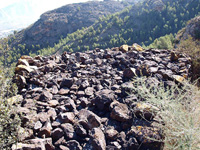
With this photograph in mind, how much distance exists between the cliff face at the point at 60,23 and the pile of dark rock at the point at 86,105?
91297mm

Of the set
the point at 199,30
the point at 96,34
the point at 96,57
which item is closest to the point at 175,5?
the point at 96,34

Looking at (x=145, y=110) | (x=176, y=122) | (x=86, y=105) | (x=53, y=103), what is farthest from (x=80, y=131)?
(x=176, y=122)

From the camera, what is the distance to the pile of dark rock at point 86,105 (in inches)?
127

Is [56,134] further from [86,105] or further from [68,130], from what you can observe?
[86,105]

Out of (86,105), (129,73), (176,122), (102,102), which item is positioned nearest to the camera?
(176,122)

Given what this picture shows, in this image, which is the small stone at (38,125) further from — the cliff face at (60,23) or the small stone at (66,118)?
the cliff face at (60,23)

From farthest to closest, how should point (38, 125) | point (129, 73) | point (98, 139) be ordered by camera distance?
point (129, 73) → point (38, 125) → point (98, 139)

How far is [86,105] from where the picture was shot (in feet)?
14.6

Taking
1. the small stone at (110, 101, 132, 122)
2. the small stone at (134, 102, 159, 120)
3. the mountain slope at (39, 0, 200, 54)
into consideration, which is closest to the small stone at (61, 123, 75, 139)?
the small stone at (110, 101, 132, 122)

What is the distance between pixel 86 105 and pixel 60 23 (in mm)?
107935

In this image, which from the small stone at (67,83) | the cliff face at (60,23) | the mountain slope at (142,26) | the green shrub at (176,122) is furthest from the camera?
the cliff face at (60,23)

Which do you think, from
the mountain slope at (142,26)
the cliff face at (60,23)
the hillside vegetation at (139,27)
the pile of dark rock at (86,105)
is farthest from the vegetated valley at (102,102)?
the cliff face at (60,23)

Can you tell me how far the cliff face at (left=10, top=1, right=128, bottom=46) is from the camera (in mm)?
94438

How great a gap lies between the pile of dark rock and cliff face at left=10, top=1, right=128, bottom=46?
91.3m
